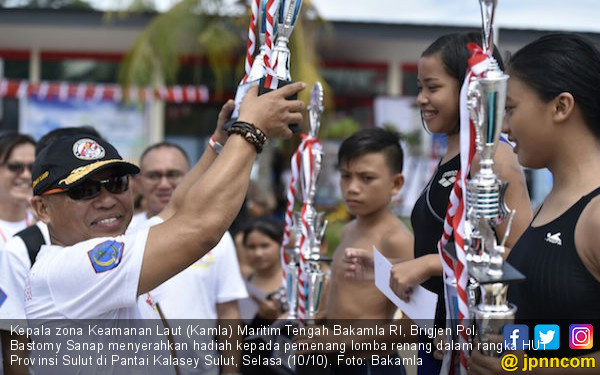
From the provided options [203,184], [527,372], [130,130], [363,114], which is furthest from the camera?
[363,114]

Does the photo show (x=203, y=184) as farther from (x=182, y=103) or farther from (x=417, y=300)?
(x=182, y=103)

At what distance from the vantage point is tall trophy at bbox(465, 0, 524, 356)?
1.55 m

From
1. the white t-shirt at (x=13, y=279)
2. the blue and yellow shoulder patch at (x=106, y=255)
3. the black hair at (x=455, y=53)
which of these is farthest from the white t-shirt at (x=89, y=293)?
the black hair at (x=455, y=53)

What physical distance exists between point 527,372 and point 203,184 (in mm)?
996

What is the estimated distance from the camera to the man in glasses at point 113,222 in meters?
1.91

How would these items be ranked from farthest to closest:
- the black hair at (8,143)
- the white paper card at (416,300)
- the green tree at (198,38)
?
the green tree at (198,38)
the black hair at (8,143)
the white paper card at (416,300)

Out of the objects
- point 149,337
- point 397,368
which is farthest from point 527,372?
point 397,368

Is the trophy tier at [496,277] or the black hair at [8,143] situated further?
the black hair at [8,143]

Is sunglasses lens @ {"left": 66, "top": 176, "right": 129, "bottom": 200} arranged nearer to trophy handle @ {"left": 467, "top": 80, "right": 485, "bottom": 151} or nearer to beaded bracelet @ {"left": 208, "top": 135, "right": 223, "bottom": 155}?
beaded bracelet @ {"left": 208, "top": 135, "right": 223, "bottom": 155}

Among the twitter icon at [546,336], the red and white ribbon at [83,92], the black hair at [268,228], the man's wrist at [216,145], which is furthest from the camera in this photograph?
the red and white ribbon at [83,92]

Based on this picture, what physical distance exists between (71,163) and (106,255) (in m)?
0.41

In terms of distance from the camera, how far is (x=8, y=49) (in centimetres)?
1364

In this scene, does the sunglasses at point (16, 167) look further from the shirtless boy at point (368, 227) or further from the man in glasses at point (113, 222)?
the shirtless boy at point (368, 227)

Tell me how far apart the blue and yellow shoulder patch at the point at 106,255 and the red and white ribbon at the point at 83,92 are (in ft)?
34.0
